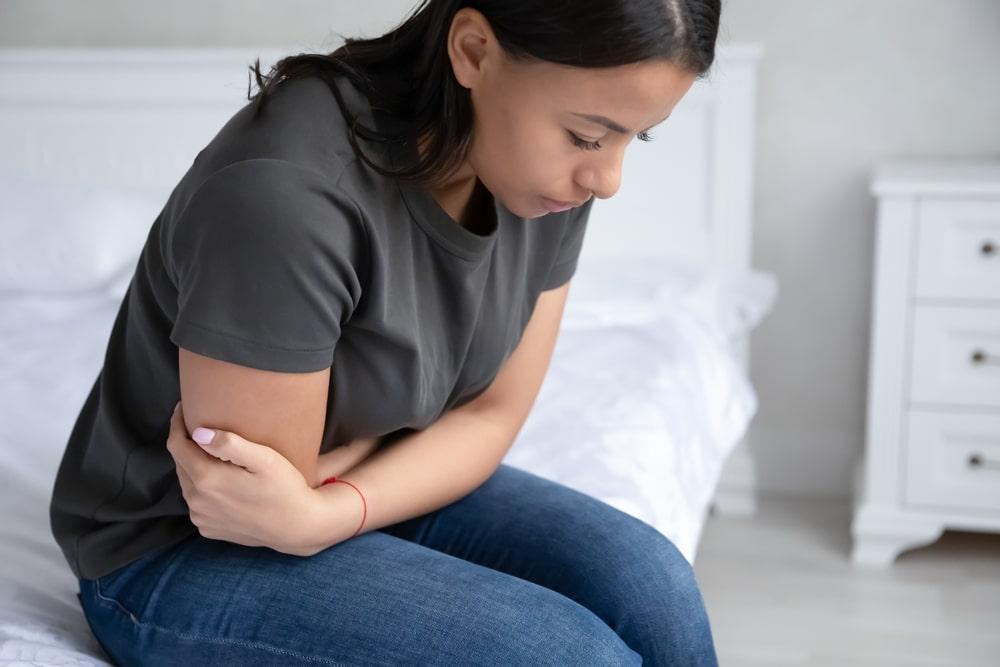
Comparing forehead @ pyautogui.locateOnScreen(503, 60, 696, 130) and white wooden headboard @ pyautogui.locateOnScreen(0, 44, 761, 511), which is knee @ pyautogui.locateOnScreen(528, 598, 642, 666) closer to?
forehead @ pyautogui.locateOnScreen(503, 60, 696, 130)

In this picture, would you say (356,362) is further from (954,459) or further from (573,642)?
(954,459)

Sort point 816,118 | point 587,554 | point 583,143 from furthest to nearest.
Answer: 1. point 816,118
2. point 587,554
3. point 583,143

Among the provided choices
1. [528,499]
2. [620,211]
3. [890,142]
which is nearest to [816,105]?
[890,142]

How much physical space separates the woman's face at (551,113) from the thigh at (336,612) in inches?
12.6

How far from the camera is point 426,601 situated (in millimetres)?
891

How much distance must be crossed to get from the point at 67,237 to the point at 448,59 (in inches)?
54.0

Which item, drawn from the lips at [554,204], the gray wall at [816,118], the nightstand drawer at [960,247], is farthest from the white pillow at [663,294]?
the lips at [554,204]

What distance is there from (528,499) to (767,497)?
1450 millimetres

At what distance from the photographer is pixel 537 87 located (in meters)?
0.89

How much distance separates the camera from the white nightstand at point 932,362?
1.98 meters

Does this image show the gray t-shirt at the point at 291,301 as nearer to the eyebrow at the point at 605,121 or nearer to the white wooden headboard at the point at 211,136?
the eyebrow at the point at 605,121

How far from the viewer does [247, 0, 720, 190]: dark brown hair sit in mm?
849

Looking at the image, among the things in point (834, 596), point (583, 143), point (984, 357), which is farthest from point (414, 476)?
point (984, 357)

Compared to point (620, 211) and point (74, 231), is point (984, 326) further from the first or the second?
point (74, 231)
